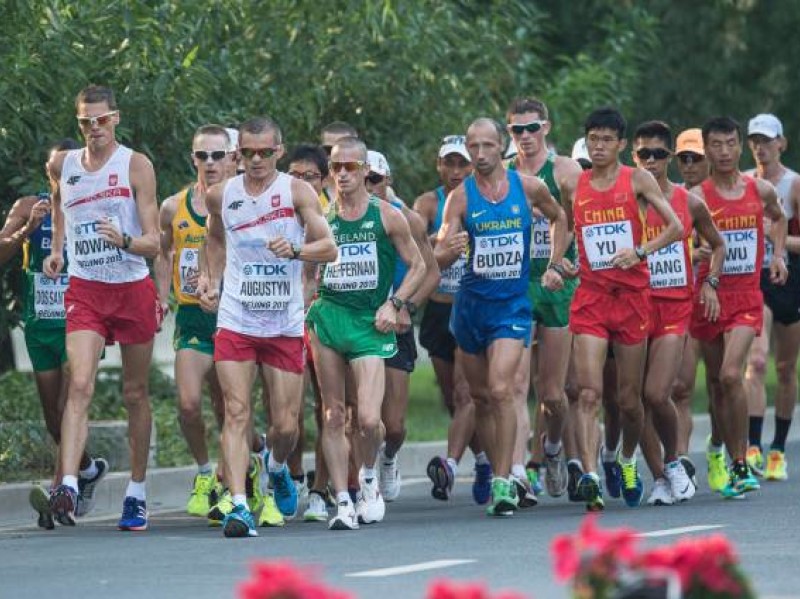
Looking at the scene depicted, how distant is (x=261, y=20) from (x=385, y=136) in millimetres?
2090

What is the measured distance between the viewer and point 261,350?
503 inches

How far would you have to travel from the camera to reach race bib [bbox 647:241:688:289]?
46.9 ft

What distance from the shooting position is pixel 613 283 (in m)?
13.7

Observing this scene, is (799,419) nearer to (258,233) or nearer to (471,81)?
(471,81)

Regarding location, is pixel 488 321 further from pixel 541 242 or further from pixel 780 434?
pixel 780 434

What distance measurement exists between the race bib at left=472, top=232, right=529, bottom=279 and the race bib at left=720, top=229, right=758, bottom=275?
81.0 inches

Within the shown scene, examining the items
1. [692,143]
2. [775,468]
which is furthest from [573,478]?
[692,143]

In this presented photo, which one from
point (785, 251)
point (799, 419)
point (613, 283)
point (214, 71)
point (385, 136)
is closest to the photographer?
point (613, 283)

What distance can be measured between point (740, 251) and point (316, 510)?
3422 millimetres

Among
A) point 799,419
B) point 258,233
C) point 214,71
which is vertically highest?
point 214,71

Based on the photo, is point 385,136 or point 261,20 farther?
point 385,136

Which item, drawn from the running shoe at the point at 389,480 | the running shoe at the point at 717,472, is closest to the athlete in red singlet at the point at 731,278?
the running shoe at the point at 717,472

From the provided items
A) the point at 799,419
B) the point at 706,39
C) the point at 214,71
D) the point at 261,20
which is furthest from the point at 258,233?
the point at 706,39

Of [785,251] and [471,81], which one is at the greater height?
[471,81]
